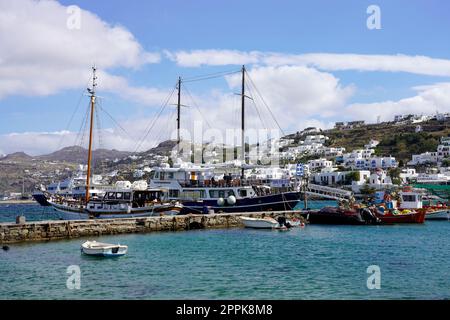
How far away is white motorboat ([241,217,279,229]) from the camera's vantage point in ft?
135

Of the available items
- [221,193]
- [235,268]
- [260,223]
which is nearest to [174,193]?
[221,193]

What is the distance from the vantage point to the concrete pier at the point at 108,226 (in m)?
31.6

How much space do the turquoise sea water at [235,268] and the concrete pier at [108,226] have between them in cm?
184

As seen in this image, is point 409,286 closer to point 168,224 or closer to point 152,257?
point 152,257

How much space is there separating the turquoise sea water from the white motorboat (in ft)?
20.0

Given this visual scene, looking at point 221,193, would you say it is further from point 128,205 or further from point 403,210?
point 403,210

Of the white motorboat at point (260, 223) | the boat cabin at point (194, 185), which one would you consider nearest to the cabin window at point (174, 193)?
the boat cabin at point (194, 185)

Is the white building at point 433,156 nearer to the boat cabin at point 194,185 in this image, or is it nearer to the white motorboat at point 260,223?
the boat cabin at point 194,185

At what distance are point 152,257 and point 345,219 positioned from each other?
25.8m

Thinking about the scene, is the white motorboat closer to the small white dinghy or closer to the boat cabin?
the boat cabin

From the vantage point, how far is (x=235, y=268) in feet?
72.5

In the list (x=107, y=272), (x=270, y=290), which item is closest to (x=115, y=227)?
(x=107, y=272)

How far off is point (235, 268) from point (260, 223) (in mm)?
19544
